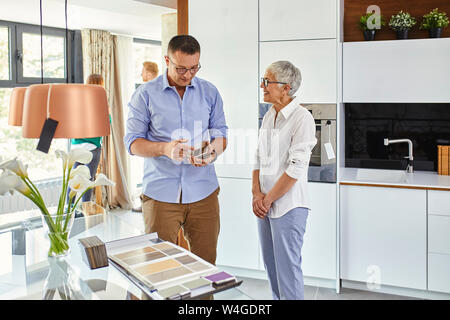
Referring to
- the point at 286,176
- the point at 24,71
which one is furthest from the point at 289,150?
the point at 24,71

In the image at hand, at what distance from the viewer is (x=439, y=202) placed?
10.4 feet

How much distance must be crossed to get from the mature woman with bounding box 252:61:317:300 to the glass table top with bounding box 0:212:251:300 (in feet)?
2.89

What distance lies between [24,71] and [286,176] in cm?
363

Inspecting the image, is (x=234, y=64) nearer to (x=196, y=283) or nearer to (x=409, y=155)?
(x=409, y=155)

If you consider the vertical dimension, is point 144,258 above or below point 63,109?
below

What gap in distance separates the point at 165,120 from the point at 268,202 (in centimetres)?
75

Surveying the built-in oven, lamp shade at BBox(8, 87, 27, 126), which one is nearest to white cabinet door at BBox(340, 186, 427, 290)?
the built-in oven

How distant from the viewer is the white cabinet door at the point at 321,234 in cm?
343

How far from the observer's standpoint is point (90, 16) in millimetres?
4680

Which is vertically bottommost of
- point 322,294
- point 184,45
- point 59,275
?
point 322,294

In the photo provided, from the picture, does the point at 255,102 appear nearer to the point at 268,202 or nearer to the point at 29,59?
the point at 268,202

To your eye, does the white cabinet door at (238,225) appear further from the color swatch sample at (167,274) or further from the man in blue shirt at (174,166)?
the color swatch sample at (167,274)

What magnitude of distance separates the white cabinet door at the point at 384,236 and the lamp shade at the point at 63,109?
2.27m

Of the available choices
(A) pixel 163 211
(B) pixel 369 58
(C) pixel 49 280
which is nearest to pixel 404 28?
(B) pixel 369 58
